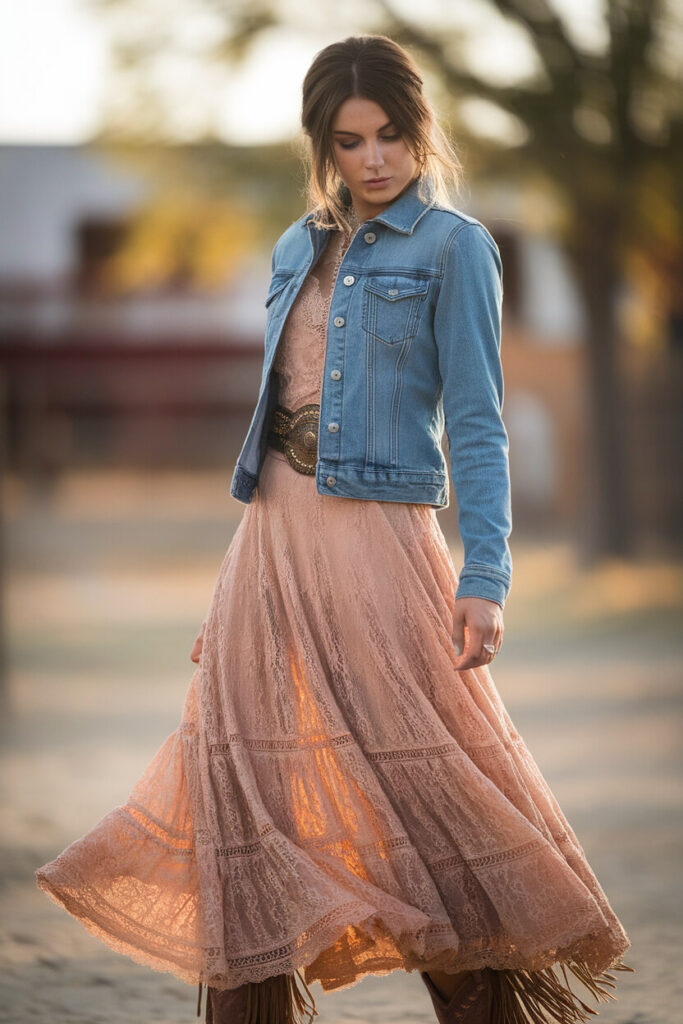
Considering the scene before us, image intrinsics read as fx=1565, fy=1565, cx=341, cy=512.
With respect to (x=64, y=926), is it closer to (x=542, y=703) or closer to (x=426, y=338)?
(x=426, y=338)

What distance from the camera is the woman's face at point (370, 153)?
262 centimetres

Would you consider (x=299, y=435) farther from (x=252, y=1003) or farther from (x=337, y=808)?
(x=252, y=1003)

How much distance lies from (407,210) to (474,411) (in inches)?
14.8

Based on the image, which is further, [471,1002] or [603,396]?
[603,396]

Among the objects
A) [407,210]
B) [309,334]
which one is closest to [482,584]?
[309,334]

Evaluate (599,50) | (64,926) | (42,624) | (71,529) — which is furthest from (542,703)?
(71,529)

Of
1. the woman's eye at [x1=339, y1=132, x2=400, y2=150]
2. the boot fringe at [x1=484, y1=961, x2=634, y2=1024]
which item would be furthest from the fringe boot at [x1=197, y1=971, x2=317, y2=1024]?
the woman's eye at [x1=339, y1=132, x2=400, y2=150]

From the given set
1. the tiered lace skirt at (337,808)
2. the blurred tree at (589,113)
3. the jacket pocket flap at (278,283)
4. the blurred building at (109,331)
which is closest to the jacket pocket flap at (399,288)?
the jacket pocket flap at (278,283)

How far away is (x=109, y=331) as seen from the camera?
89.0 ft

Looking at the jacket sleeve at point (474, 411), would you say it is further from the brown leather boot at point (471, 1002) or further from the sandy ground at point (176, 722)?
the sandy ground at point (176, 722)

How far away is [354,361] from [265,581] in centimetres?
41

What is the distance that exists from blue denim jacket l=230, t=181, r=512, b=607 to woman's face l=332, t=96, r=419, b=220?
39 millimetres

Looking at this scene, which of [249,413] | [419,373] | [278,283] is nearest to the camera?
[419,373]

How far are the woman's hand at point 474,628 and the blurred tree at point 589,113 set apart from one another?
1127 centimetres
